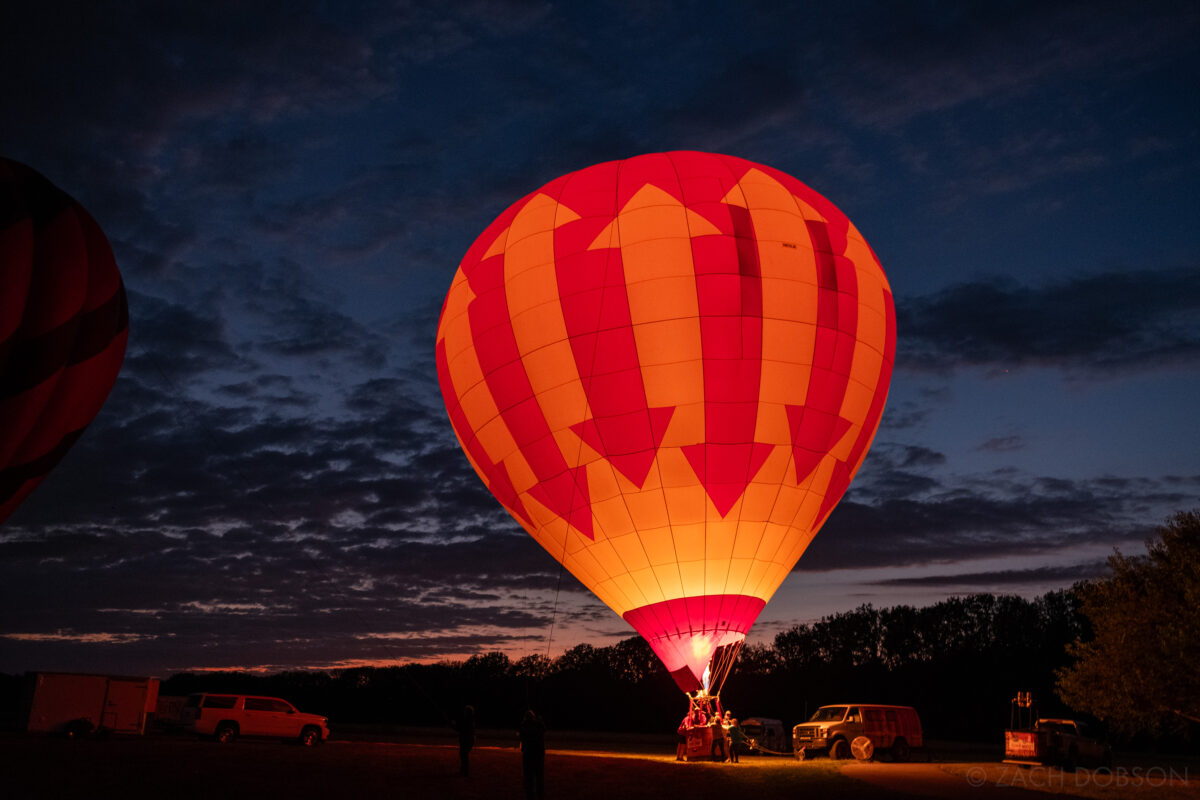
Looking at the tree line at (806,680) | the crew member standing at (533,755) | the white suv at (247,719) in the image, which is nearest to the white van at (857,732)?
the white suv at (247,719)

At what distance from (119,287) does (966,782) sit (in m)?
18.1

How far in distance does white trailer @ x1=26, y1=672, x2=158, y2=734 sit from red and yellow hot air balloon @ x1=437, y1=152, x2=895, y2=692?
518 inches

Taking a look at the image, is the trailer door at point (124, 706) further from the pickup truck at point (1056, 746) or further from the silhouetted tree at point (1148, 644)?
the silhouetted tree at point (1148, 644)

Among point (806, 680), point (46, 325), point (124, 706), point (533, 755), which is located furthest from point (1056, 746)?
point (806, 680)

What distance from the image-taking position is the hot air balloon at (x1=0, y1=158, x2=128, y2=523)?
12.5 meters

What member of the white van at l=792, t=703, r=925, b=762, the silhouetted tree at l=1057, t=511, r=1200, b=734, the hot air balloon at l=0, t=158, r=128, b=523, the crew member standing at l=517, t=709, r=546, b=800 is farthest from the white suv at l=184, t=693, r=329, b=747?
the silhouetted tree at l=1057, t=511, r=1200, b=734

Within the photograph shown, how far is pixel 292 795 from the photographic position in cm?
1152

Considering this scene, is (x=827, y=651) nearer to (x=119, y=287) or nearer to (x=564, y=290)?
(x=564, y=290)

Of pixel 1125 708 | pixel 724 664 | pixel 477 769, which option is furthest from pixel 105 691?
pixel 1125 708

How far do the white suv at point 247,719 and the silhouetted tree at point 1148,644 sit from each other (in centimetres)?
2021

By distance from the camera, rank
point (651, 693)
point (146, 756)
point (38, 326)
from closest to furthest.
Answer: point (38, 326)
point (146, 756)
point (651, 693)

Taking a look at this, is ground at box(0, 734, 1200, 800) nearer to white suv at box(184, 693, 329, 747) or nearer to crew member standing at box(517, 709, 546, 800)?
crew member standing at box(517, 709, 546, 800)

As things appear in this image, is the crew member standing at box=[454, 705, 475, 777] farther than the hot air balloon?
Yes

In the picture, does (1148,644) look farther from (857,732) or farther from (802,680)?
(802,680)
